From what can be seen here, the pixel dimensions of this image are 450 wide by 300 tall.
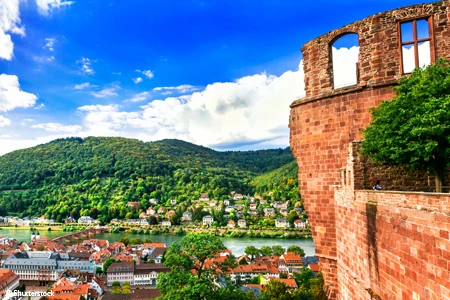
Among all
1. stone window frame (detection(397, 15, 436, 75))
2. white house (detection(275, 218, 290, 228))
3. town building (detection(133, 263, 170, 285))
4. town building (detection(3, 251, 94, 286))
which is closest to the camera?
stone window frame (detection(397, 15, 436, 75))

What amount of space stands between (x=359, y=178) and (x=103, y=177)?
124904 millimetres

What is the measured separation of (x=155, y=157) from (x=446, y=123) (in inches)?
5499

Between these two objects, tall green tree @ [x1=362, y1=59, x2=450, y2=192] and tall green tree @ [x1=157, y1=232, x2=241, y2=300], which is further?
tall green tree @ [x1=157, y1=232, x2=241, y2=300]

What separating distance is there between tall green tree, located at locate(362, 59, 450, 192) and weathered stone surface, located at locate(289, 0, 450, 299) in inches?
21.9

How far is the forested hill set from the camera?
4085 inches

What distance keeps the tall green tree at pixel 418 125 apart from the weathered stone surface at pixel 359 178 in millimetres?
557

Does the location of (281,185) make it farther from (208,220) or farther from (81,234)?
(81,234)

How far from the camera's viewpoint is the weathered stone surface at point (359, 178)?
4.15 meters

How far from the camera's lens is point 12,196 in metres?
110

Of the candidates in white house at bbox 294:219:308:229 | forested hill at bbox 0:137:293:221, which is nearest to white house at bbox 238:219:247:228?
white house at bbox 294:219:308:229

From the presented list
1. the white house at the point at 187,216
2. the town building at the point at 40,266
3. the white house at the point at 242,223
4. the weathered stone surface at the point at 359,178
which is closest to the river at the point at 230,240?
the white house at the point at 242,223

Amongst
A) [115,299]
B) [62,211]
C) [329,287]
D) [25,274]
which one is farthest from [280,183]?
[329,287]

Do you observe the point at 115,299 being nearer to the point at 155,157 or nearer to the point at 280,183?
the point at 280,183

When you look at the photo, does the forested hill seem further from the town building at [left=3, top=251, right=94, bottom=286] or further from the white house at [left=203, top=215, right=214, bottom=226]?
the town building at [left=3, top=251, right=94, bottom=286]
